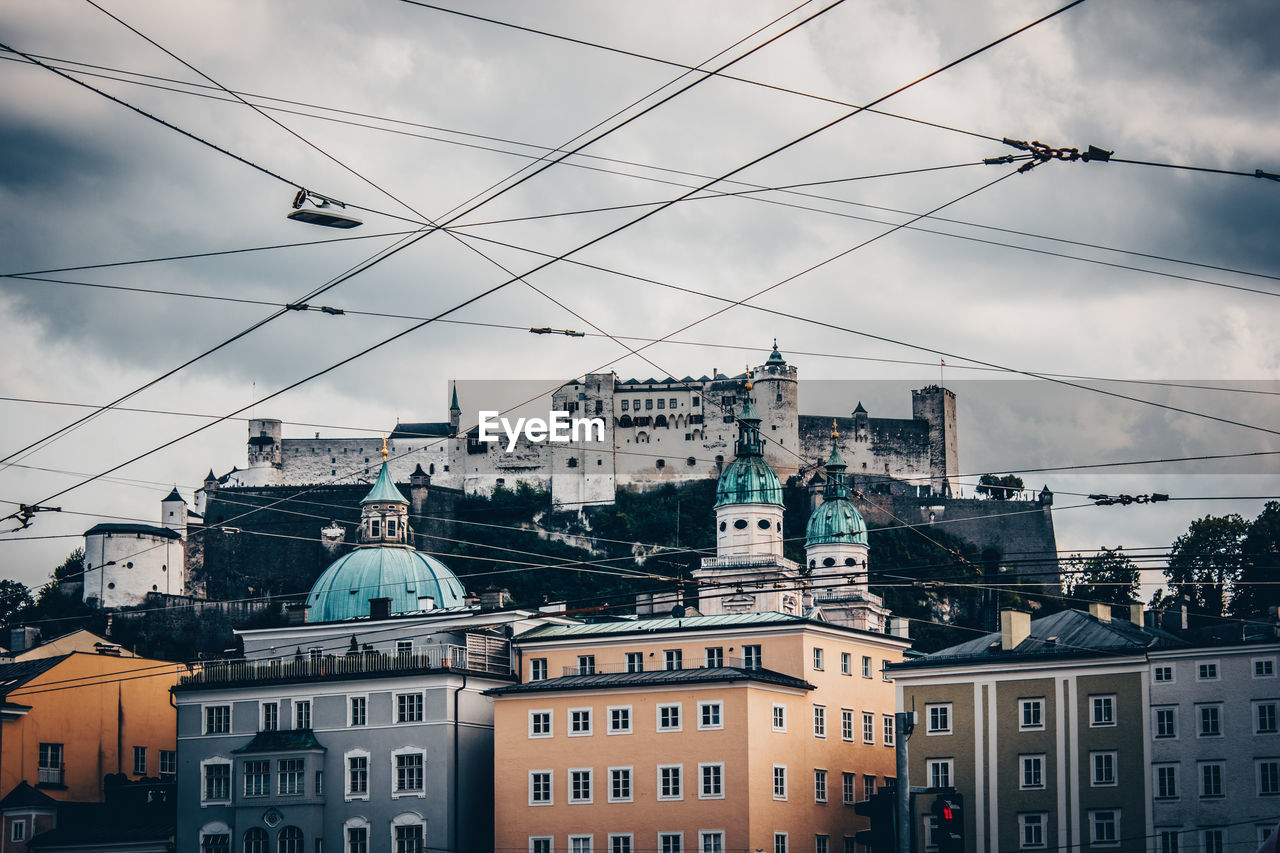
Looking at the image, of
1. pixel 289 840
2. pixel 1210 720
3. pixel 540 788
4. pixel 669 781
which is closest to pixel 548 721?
pixel 540 788

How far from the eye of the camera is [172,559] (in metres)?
123

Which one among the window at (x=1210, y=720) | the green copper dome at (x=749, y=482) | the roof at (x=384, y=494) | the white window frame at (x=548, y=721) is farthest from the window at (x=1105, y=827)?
the green copper dome at (x=749, y=482)

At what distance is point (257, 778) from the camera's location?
5491cm

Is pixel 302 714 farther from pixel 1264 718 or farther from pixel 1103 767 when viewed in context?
pixel 1264 718

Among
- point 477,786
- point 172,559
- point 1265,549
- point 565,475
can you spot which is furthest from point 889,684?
point 565,475

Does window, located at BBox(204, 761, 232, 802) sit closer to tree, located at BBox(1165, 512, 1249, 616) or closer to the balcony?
the balcony

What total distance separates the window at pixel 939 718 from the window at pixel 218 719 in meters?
20.8

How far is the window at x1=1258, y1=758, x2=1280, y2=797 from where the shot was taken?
46000 mm

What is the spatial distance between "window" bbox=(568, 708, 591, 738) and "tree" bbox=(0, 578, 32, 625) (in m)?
63.9

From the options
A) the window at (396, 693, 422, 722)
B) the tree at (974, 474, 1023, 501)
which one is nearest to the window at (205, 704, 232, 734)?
the window at (396, 693, 422, 722)

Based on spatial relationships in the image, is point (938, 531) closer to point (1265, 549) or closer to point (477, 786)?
point (1265, 549)

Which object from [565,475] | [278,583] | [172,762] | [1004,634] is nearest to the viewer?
[1004,634]

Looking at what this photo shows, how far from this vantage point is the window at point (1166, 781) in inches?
1846

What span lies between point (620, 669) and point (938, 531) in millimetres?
70892
